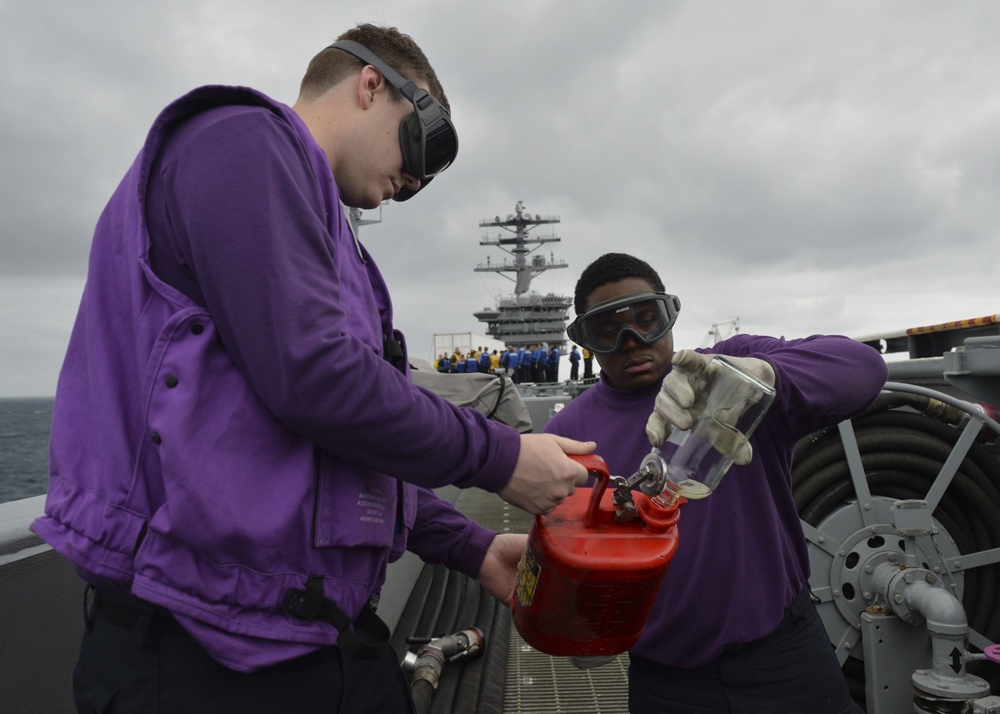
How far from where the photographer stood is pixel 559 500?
1261 millimetres

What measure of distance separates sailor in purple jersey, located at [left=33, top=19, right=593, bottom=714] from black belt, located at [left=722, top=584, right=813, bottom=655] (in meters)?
1.08

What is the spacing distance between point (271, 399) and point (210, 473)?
140mm

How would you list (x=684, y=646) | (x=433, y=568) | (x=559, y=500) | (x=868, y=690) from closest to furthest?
(x=559, y=500), (x=684, y=646), (x=868, y=690), (x=433, y=568)

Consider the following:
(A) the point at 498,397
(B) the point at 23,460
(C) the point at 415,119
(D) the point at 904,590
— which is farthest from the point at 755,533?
(B) the point at 23,460

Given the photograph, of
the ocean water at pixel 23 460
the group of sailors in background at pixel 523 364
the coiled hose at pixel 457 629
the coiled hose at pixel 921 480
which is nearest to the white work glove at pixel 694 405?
the coiled hose at pixel 921 480

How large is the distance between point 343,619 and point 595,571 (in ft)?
1.66

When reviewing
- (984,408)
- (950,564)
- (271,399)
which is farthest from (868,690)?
(271,399)

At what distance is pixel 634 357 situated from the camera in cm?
212

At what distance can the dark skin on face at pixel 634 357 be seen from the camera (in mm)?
2115

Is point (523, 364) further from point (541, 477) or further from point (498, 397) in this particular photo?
point (541, 477)

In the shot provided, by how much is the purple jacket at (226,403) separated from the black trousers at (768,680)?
3.88 feet

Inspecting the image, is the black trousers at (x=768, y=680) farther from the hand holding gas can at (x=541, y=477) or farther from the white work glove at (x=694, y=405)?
the hand holding gas can at (x=541, y=477)

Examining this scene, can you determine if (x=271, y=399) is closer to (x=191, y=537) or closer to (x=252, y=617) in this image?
(x=191, y=537)

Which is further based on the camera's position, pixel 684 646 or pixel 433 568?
pixel 433 568
